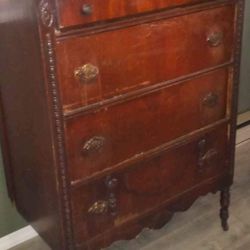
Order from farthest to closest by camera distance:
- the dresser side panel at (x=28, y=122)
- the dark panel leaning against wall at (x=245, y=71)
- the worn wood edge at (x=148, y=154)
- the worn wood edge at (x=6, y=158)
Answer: the dark panel leaning against wall at (x=245, y=71)
the worn wood edge at (x=6, y=158)
the worn wood edge at (x=148, y=154)
the dresser side panel at (x=28, y=122)

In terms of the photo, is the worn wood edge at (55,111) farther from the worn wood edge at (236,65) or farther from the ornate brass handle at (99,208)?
the worn wood edge at (236,65)

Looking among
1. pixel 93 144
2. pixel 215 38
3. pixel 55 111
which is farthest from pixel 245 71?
pixel 55 111

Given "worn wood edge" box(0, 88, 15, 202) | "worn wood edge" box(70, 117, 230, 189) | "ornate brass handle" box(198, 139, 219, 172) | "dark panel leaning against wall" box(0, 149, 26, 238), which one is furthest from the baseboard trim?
"ornate brass handle" box(198, 139, 219, 172)

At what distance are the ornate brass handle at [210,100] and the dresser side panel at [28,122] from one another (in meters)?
0.56

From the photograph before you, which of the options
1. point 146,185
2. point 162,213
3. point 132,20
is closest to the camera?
point 132,20

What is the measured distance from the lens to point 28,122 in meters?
1.33

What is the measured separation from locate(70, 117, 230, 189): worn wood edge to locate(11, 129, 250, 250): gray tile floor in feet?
1.64

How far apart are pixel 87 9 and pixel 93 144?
1.23 feet

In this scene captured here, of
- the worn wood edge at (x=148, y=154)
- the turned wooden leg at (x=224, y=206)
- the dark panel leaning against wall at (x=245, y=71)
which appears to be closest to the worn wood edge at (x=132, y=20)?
the worn wood edge at (x=148, y=154)

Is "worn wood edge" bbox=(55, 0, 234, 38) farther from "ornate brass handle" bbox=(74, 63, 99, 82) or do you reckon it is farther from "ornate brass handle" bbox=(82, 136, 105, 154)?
"ornate brass handle" bbox=(82, 136, 105, 154)

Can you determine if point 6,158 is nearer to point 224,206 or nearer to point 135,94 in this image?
point 135,94

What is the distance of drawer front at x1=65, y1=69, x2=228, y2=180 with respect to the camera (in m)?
1.24

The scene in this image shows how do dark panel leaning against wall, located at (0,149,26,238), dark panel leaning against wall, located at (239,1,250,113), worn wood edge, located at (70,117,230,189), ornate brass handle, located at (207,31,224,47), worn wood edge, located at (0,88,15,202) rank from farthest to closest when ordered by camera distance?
dark panel leaning against wall, located at (239,1,250,113) < dark panel leaning against wall, located at (0,149,26,238) < worn wood edge, located at (0,88,15,202) < ornate brass handle, located at (207,31,224,47) < worn wood edge, located at (70,117,230,189)

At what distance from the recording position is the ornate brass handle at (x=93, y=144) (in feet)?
4.09
